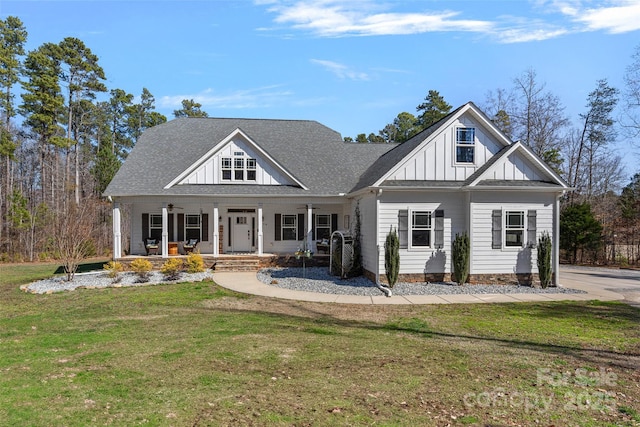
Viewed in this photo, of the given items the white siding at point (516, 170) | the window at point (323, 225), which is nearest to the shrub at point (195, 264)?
the window at point (323, 225)

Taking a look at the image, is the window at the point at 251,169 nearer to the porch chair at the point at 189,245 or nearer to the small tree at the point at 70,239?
the porch chair at the point at 189,245

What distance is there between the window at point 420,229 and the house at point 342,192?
4 cm

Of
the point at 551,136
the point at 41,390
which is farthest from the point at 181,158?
the point at 551,136

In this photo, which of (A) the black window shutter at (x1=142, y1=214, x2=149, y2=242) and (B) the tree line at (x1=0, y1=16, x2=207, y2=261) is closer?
(A) the black window shutter at (x1=142, y1=214, x2=149, y2=242)

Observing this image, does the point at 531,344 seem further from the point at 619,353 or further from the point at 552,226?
the point at 552,226

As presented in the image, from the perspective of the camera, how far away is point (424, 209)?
44.5ft

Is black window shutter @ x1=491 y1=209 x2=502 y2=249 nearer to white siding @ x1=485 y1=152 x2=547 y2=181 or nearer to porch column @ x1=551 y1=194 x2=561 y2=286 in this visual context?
white siding @ x1=485 y1=152 x2=547 y2=181

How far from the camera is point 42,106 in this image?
95.3 ft

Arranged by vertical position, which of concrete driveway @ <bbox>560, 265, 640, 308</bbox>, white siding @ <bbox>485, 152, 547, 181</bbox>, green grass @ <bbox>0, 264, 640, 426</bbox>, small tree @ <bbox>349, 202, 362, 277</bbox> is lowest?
concrete driveway @ <bbox>560, 265, 640, 308</bbox>

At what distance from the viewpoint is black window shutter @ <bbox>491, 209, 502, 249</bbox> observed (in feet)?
44.4

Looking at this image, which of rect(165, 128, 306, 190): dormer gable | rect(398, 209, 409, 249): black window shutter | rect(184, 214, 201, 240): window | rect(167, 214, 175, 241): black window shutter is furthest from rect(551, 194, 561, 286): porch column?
rect(167, 214, 175, 241): black window shutter

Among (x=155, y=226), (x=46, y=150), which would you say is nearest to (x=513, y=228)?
(x=155, y=226)

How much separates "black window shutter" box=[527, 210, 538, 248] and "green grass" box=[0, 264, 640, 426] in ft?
12.8

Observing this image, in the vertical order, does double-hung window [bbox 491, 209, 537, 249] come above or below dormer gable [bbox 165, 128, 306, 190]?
below
